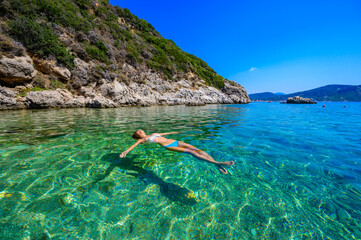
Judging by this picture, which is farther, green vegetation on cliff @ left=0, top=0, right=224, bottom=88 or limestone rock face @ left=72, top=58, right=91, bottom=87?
limestone rock face @ left=72, top=58, right=91, bottom=87

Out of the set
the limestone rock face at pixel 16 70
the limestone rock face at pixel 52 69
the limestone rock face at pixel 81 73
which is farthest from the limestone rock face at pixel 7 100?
the limestone rock face at pixel 81 73

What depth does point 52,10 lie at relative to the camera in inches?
889

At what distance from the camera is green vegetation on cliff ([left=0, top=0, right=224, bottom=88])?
61.7 feet

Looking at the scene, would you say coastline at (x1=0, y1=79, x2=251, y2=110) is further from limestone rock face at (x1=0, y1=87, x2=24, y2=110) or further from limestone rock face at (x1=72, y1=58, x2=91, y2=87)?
limestone rock face at (x1=72, y1=58, x2=91, y2=87)

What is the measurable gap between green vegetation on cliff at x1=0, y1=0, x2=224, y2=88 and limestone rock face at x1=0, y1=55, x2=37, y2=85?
3493mm

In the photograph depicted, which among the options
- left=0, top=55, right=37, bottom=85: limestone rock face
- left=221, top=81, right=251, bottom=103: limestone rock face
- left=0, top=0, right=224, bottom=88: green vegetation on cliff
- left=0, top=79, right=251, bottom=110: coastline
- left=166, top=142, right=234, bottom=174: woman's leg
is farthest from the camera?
left=221, top=81, right=251, bottom=103: limestone rock face

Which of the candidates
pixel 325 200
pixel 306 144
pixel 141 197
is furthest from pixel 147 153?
pixel 306 144

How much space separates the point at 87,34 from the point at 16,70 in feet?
50.2

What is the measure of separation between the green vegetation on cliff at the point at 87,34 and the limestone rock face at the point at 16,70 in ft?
11.5

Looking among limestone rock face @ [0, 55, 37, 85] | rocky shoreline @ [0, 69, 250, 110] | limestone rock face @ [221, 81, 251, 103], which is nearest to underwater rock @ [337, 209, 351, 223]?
rocky shoreline @ [0, 69, 250, 110]

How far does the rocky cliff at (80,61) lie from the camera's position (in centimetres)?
1661

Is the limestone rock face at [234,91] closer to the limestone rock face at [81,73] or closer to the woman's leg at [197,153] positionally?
the limestone rock face at [81,73]

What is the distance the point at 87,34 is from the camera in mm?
26312

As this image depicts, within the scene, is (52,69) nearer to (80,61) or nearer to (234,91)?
(80,61)
